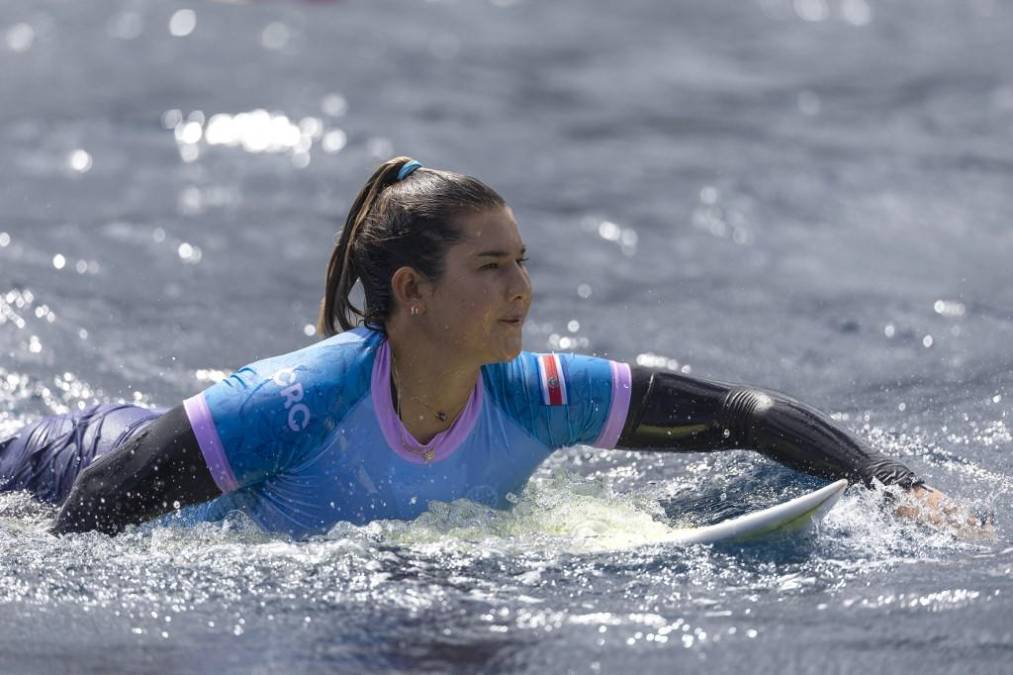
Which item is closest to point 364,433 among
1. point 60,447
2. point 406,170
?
point 406,170

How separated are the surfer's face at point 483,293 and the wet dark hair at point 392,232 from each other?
0.03m

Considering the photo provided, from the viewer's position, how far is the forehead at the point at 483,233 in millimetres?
3637

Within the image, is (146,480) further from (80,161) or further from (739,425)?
(80,161)

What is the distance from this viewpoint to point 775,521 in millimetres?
3602

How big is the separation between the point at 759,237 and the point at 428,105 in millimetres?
2839

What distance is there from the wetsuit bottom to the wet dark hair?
84 cm

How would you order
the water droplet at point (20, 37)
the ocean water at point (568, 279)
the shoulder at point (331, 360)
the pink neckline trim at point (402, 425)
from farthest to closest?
the water droplet at point (20, 37) < the pink neckline trim at point (402, 425) < the shoulder at point (331, 360) < the ocean water at point (568, 279)

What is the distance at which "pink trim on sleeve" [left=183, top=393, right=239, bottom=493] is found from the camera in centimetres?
346

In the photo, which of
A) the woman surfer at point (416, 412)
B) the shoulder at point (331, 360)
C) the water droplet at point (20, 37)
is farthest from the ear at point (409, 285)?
the water droplet at point (20, 37)

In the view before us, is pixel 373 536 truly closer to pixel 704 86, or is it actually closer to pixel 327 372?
pixel 327 372

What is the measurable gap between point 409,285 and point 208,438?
2.04ft

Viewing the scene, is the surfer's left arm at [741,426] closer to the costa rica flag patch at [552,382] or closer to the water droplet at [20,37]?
the costa rica flag patch at [552,382]

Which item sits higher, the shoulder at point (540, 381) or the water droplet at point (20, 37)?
the water droplet at point (20, 37)

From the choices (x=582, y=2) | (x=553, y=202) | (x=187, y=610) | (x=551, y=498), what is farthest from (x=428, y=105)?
(x=187, y=610)
